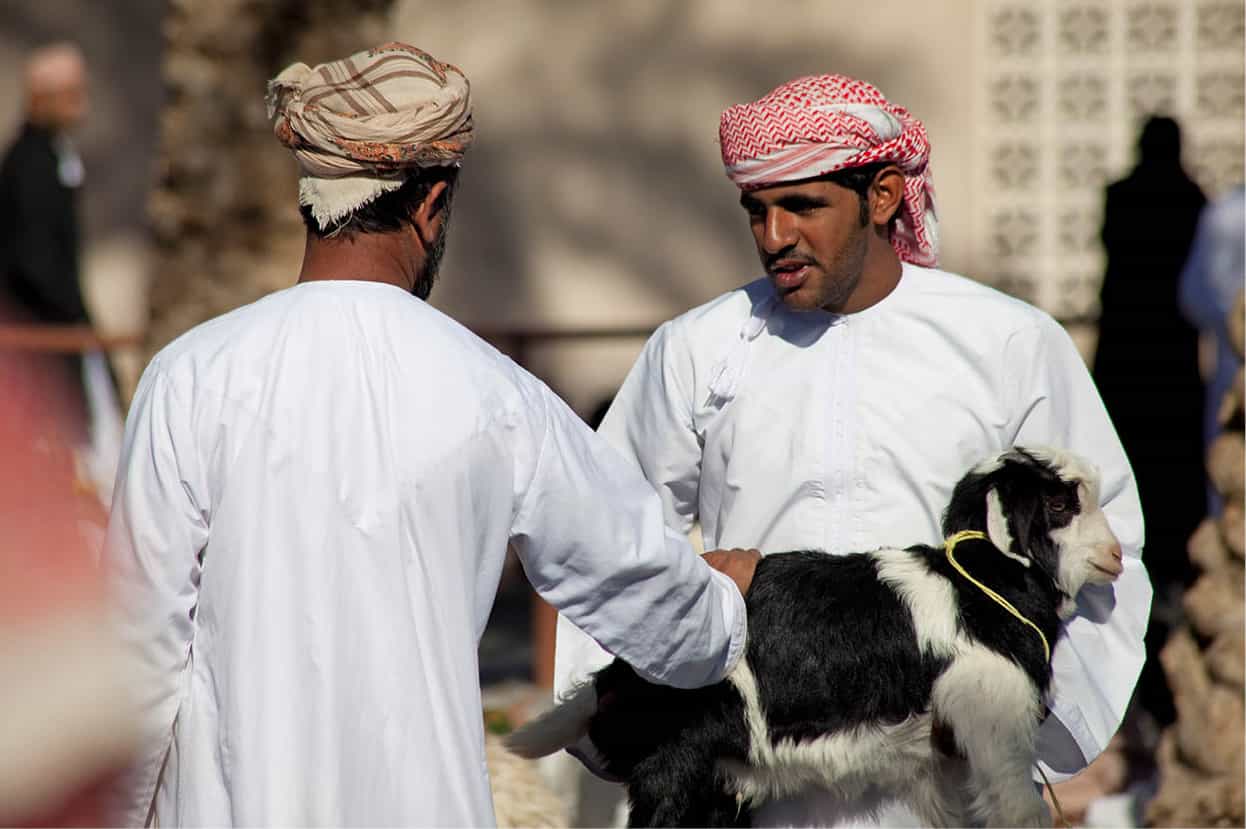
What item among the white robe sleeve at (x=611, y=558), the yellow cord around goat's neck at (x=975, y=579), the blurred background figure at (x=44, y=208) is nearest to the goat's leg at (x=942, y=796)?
the yellow cord around goat's neck at (x=975, y=579)

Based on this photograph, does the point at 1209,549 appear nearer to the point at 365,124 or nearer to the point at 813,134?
the point at 813,134

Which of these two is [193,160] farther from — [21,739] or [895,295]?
[21,739]

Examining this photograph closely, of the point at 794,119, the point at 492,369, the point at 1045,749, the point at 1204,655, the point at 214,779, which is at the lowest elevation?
the point at 1204,655

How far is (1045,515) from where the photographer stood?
322cm

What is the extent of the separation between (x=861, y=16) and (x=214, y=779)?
7.81 m

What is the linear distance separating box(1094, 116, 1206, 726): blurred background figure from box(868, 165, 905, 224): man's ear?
16.4ft

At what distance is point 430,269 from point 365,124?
28 centimetres

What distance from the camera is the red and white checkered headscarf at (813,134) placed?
11.0 feet

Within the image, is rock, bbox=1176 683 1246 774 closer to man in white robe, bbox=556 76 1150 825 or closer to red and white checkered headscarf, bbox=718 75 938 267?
man in white robe, bbox=556 76 1150 825

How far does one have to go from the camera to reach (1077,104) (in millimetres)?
9602

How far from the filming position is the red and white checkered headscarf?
3.34 m

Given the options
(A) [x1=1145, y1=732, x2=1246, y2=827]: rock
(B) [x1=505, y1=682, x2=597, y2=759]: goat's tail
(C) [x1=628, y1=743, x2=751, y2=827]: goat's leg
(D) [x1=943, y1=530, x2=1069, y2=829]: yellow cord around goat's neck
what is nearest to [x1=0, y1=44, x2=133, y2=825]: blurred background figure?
(C) [x1=628, y1=743, x2=751, y2=827]: goat's leg

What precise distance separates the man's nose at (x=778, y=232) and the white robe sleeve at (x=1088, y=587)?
0.49 metres

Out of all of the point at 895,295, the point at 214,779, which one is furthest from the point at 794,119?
the point at 214,779
